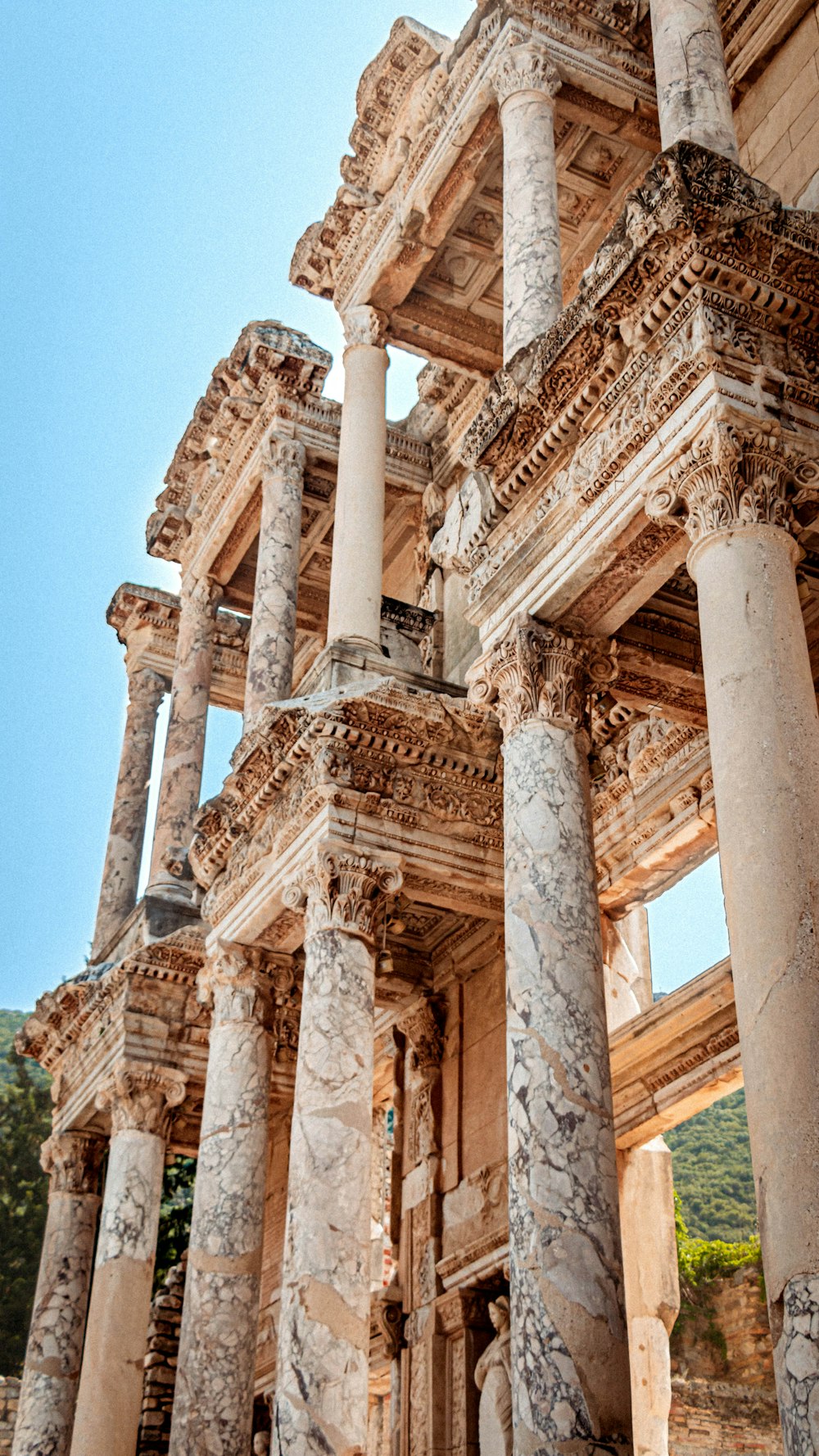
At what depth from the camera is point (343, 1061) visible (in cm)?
1191

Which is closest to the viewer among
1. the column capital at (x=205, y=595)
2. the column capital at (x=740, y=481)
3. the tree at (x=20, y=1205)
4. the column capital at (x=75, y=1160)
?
the column capital at (x=740, y=481)

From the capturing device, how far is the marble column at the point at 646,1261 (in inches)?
529

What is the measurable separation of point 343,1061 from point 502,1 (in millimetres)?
9186

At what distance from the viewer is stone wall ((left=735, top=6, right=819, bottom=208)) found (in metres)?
12.3

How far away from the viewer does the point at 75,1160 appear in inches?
750

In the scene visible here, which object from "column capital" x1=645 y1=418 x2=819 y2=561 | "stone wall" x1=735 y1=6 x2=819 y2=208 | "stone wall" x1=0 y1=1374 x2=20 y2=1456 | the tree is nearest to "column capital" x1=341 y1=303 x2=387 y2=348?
"stone wall" x1=735 y1=6 x2=819 y2=208

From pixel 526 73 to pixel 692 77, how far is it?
8.94 feet

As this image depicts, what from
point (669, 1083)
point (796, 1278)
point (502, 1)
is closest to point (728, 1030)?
point (669, 1083)

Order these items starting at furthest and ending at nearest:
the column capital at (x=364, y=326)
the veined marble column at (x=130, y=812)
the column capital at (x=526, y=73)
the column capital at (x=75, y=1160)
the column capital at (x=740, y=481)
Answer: the veined marble column at (x=130, y=812)
the column capital at (x=75, y=1160)
the column capital at (x=364, y=326)
the column capital at (x=526, y=73)
the column capital at (x=740, y=481)

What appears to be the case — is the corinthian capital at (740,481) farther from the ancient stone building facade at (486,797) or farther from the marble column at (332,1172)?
the marble column at (332,1172)

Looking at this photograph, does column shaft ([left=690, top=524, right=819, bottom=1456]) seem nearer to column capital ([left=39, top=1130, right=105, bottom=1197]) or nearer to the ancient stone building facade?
the ancient stone building facade

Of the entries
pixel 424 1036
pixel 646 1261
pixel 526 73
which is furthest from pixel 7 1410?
pixel 526 73

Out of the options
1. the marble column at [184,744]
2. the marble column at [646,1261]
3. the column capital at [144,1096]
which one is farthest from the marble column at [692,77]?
the column capital at [144,1096]

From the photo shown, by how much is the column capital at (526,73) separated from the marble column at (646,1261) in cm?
758
